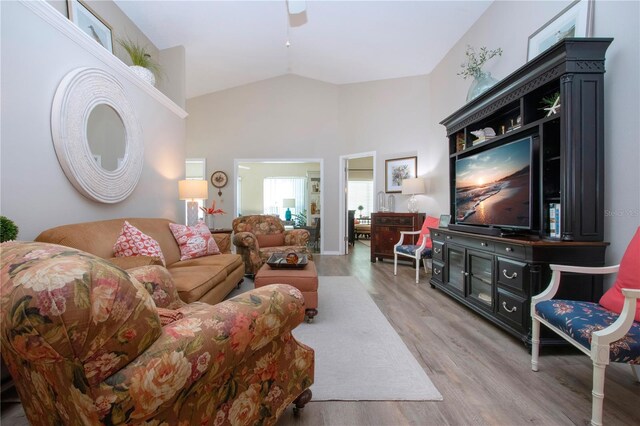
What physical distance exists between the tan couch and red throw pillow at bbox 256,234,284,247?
3.68 feet

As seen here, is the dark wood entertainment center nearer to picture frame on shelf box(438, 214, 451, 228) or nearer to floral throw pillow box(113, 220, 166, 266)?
picture frame on shelf box(438, 214, 451, 228)

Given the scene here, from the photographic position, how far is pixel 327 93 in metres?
6.22

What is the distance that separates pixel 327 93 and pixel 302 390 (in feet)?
19.7

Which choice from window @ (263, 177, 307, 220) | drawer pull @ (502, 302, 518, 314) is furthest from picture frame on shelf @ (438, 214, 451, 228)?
window @ (263, 177, 307, 220)

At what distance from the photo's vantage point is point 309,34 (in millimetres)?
4395

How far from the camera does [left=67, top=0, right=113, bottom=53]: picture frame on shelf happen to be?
97.3 inches

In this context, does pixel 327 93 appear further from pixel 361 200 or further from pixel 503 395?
pixel 503 395

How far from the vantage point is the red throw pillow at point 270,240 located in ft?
14.9

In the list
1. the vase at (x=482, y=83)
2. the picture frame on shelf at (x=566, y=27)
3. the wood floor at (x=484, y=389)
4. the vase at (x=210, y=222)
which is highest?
the picture frame on shelf at (x=566, y=27)

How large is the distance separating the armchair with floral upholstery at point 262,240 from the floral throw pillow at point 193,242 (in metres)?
0.61

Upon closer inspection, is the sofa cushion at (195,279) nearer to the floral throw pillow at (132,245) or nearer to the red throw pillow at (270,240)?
the floral throw pillow at (132,245)

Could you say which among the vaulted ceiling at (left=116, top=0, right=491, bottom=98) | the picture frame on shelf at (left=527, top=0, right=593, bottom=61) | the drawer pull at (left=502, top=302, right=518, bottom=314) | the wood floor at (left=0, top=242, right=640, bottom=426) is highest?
the vaulted ceiling at (left=116, top=0, right=491, bottom=98)

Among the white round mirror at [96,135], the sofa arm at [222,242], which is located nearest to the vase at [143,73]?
the white round mirror at [96,135]

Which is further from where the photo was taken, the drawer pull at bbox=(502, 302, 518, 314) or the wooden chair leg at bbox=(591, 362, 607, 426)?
the drawer pull at bbox=(502, 302, 518, 314)
